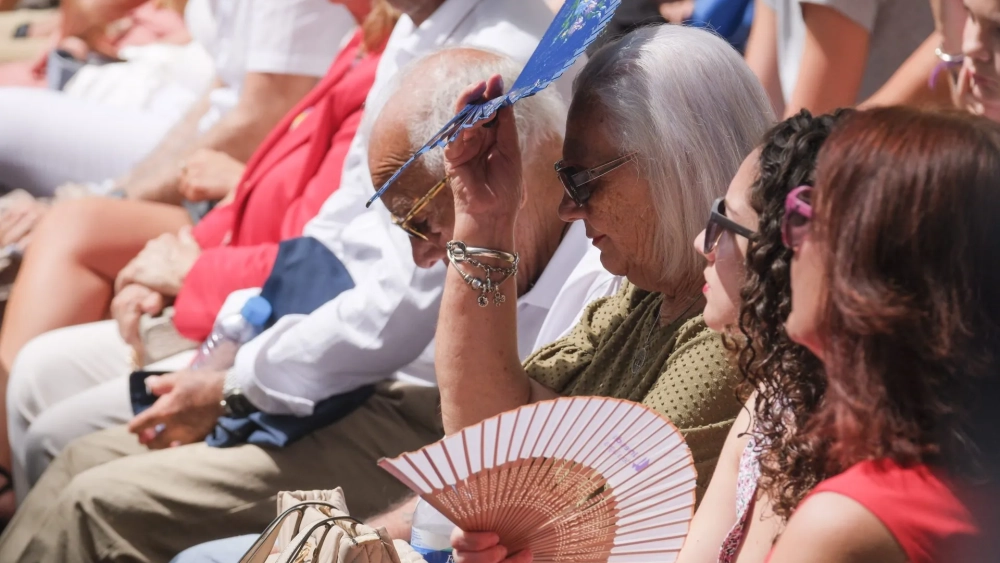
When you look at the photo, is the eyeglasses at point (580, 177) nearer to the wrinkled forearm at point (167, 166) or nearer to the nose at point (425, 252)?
the nose at point (425, 252)

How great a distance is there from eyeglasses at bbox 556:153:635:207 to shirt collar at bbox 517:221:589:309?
35 centimetres

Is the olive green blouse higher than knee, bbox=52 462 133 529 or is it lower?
higher

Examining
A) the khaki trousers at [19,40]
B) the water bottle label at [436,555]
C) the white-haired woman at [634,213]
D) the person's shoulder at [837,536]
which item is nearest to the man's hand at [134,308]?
the white-haired woman at [634,213]

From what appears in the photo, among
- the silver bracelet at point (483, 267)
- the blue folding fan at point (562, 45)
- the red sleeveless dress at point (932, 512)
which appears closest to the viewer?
the red sleeveless dress at point (932, 512)

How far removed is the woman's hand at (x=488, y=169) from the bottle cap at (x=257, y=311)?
984 millimetres

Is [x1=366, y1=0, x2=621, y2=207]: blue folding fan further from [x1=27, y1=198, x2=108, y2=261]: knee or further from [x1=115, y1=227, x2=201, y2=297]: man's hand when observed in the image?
[x1=27, y1=198, x2=108, y2=261]: knee

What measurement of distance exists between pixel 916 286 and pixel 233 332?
6.26 ft

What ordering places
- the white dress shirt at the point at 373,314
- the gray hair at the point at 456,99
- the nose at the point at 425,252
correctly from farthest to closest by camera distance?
the white dress shirt at the point at 373,314, the nose at the point at 425,252, the gray hair at the point at 456,99

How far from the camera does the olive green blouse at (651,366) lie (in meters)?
1.67

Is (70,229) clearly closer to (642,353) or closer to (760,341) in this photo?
(642,353)

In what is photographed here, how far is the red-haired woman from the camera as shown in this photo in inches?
41.0

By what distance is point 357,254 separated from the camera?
2656 mm

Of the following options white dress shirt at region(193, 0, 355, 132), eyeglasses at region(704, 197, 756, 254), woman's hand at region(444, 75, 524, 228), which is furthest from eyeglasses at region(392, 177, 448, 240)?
white dress shirt at region(193, 0, 355, 132)

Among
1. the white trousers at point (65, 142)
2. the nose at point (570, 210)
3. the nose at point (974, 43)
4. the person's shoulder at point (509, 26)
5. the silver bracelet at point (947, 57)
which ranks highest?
the nose at point (974, 43)
